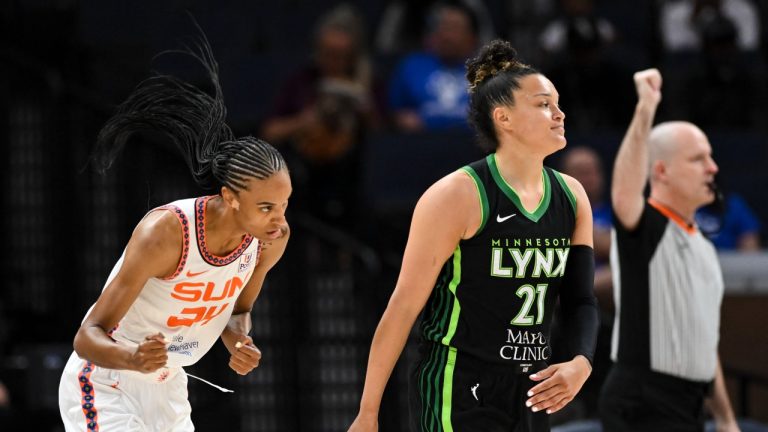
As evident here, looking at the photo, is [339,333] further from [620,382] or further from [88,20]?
[88,20]

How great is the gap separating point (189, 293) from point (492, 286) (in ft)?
3.24

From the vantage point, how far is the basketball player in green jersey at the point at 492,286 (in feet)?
12.5

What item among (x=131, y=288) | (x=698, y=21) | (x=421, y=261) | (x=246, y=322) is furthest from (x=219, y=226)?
(x=698, y=21)

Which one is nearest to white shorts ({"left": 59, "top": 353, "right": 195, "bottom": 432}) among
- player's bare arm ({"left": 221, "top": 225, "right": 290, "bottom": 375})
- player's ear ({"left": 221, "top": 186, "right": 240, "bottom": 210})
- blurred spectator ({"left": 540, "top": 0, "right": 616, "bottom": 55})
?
player's bare arm ({"left": 221, "top": 225, "right": 290, "bottom": 375})

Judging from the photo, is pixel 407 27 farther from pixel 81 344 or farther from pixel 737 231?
pixel 81 344

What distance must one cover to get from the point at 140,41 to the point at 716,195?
4968 mm

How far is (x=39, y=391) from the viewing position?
7.07 m

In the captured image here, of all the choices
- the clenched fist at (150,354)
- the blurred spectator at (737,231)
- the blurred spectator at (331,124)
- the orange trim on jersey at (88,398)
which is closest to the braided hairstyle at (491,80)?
the clenched fist at (150,354)

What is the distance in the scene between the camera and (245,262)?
410 cm

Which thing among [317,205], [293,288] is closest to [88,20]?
[317,205]

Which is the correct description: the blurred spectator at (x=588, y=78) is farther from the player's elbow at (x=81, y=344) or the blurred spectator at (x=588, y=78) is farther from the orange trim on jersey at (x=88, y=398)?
the player's elbow at (x=81, y=344)

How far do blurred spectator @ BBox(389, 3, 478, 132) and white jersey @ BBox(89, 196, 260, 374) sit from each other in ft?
13.9

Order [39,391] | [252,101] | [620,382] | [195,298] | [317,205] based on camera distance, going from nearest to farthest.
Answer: [195,298], [620,382], [39,391], [317,205], [252,101]

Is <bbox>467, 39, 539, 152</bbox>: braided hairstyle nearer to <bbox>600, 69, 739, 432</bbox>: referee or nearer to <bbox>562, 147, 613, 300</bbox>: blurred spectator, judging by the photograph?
<bbox>600, 69, 739, 432</bbox>: referee
